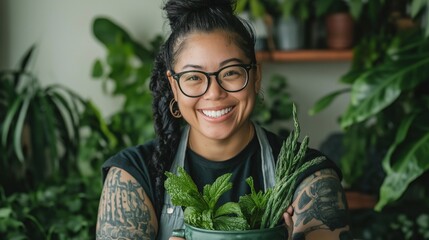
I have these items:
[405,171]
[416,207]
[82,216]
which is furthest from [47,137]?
[416,207]

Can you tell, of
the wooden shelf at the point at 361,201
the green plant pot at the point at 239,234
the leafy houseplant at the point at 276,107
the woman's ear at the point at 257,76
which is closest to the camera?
the green plant pot at the point at 239,234

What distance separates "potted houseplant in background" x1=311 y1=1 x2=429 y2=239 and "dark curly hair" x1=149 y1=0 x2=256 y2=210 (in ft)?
3.20

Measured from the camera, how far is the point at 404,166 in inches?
96.8

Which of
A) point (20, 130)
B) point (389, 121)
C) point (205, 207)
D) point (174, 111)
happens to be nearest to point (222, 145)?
point (174, 111)

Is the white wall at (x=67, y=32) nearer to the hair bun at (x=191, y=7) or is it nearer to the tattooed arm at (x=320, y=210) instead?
the hair bun at (x=191, y=7)

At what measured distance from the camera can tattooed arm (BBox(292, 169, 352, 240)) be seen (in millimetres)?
1619

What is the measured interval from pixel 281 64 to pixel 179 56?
262 centimetres

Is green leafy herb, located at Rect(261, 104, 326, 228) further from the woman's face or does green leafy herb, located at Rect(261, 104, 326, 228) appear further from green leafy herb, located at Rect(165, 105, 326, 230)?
the woman's face

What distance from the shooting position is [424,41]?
280cm

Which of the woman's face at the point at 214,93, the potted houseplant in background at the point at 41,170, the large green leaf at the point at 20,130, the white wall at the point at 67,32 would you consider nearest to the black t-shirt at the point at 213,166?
the woman's face at the point at 214,93

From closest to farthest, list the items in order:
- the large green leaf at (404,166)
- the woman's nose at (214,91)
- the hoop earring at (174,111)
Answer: the woman's nose at (214,91) < the hoop earring at (174,111) < the large green leaf at (404,166)

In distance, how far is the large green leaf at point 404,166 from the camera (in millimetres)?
2443

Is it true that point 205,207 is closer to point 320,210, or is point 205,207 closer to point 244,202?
point 244,202

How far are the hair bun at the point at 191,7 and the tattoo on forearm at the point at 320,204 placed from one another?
485 millimetres
